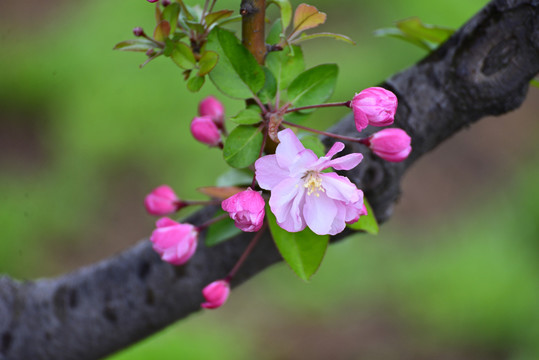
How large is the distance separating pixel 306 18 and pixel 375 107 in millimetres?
141

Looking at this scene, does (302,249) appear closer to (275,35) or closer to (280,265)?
(275,35)

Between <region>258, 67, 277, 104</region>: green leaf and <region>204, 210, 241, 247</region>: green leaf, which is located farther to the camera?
<region>204, 210, 241, 247</region>: green leaf

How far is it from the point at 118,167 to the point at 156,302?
2240mm

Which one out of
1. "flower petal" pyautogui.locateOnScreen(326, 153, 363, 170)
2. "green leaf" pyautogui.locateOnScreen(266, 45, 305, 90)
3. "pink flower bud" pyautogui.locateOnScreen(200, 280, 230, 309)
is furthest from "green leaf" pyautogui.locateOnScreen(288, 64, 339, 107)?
"pink flower bud" pyautogui.locateOnScreen(200, 280, 230, 309)

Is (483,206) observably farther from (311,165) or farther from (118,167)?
(311,165)

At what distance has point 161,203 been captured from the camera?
763 millimetres

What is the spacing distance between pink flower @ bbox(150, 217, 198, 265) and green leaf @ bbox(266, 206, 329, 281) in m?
0.12

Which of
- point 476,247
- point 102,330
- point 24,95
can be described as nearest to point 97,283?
point 102,330

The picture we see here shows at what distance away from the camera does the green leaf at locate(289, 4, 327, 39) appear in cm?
59

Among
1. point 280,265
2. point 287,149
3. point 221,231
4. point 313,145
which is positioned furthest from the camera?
point 280,265

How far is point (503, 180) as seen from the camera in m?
2.94

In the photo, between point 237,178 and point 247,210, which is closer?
point 247,210

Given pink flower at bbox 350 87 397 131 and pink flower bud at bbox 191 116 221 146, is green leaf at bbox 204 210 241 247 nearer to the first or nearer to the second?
pink flower bud at bbox 191 116 221 146

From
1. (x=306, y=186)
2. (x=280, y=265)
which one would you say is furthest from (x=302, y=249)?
(x=280, y=265)
